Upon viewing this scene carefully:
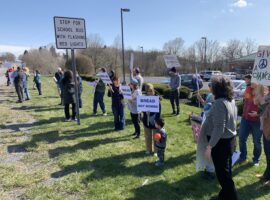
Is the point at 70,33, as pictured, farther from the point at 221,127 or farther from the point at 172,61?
the point at 221,127

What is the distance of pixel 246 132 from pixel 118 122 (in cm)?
401

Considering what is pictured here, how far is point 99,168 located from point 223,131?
2.87 metres

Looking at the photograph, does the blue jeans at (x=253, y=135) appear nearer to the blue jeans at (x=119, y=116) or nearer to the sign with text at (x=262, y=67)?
the sign with text at (x=262, y=67)

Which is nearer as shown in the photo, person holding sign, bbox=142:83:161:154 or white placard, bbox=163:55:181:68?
person holding sign, bbox=142:83:161:154

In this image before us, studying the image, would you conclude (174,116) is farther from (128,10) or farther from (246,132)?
(128,10)

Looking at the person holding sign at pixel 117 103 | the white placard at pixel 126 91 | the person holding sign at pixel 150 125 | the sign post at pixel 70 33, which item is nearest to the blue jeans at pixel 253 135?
the person holding sign at pixel 150 125

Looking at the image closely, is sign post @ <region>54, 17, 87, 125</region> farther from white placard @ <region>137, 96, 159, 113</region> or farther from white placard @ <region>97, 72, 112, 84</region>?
white placard @ <region>137, 96, 159, 113</region>

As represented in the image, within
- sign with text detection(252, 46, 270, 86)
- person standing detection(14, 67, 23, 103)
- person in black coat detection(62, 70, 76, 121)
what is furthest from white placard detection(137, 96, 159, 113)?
person standing detection(14, 67, 23, 103)

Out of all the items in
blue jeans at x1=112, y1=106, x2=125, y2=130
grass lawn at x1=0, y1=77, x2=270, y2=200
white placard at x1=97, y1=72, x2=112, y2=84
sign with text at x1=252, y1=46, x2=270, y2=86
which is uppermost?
sign with text at x1=252, y1=46, x2=270, y2=86

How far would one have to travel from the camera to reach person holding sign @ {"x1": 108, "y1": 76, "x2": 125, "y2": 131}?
8.40 m

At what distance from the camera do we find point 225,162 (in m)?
4.06

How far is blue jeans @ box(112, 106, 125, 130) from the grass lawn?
256 millimetres

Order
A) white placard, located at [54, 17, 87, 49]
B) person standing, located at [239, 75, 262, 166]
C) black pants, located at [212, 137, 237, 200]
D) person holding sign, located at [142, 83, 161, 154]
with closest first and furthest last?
black pants, located at [212, 137, 237, 200] → person standing, located at [239, 75, 262, 166] → person holding sign, located at [142, 83, 161, 154] → white placard, located at [54, 17, 87, 49]

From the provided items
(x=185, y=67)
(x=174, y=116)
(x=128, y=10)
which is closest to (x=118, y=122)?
(x=174, y=116)
